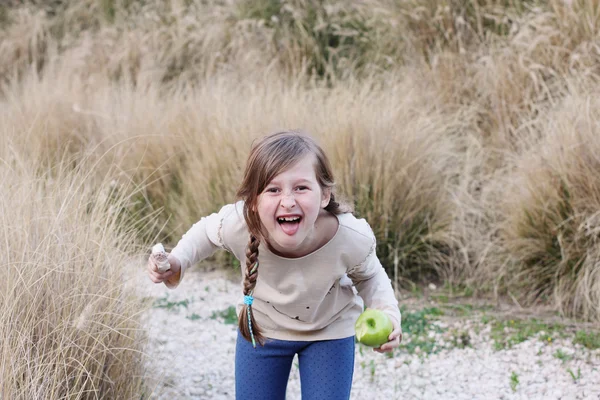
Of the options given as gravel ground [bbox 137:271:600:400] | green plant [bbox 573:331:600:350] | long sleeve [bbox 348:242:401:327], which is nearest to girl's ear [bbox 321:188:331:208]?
long sleeve [bbox 348:242:401:327]

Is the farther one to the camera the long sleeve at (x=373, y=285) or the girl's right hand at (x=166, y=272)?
the long sleeve at (x=373, y=285)

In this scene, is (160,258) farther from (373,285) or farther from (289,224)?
(373,285)

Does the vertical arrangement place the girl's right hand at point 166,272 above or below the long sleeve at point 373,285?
above

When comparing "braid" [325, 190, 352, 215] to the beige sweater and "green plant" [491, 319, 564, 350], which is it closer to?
the beige sweater

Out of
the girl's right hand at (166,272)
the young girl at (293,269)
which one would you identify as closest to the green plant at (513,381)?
the young girl at (293,269)

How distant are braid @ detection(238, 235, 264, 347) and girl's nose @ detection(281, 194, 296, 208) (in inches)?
7.9

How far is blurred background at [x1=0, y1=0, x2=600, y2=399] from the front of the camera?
2.79m

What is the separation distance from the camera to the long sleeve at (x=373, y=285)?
A: 2496mm

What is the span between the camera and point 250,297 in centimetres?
250

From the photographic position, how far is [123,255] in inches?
126

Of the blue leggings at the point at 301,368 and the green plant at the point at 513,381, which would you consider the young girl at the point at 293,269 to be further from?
the green plant at the point at 513,381

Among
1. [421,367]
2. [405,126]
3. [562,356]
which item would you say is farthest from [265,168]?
[405,126]

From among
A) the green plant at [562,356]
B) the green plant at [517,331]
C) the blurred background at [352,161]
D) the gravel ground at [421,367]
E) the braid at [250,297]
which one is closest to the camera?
the braid at [250,297]

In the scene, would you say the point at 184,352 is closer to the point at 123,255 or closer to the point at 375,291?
the point at 123,255
